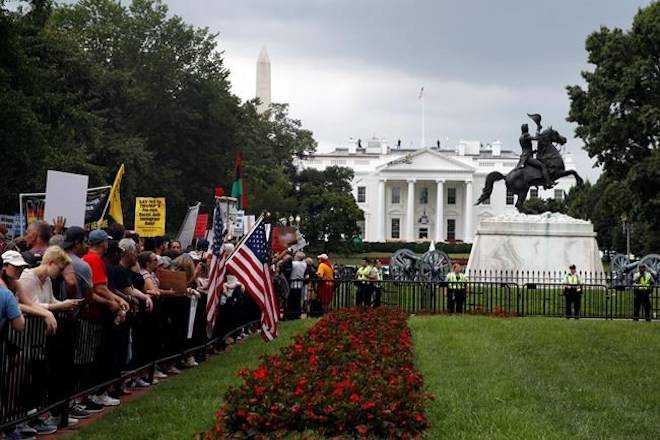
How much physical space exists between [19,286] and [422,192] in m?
119

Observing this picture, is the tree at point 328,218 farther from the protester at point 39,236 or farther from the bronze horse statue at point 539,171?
the protester at point 39,236

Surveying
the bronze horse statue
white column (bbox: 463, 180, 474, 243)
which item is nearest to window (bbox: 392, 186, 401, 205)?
white column (bbox: 463, 180, 474, 243)

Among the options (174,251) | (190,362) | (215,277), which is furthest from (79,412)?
(174,251)

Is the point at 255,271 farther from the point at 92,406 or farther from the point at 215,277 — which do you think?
the point at 92,406

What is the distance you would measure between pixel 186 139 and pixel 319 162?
218ft

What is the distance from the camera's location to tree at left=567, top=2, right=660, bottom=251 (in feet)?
129

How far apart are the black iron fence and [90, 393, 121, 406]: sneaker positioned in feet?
0.42

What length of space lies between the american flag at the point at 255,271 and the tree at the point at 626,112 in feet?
96.1

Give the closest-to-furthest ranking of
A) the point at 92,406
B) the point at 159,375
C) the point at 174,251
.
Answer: the point at 92,406
the point at 159,375
the point at 174,251

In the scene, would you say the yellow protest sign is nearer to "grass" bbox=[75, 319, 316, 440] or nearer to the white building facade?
"grass" bbox=[75, 319, 316, 440]

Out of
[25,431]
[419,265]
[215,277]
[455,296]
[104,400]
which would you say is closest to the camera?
[25,431]

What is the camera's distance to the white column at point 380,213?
12238 centimetres

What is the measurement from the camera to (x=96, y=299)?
930 centimetres

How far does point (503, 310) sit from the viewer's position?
23391 mm
